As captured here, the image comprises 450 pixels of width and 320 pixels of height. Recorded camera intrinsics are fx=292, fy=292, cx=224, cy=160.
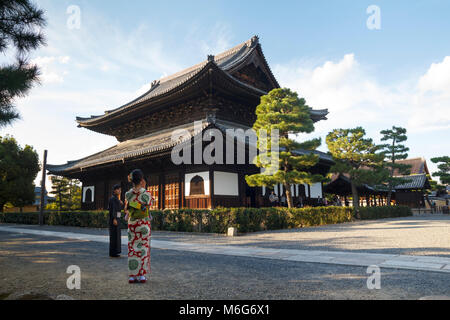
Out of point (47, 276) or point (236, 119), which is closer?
point (47, 276)

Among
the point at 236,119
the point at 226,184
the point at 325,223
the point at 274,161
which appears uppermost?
the point at 236,119

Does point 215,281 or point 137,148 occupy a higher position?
point 137,148

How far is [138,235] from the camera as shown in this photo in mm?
4047

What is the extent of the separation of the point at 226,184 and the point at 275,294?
10.6m

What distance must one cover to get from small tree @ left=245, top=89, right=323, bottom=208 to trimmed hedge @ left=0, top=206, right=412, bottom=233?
1.34 metres

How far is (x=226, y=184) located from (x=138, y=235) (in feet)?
32.9

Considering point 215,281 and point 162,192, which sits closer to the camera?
point 215,281

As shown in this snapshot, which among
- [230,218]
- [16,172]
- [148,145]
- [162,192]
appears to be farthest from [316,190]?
[16,172]

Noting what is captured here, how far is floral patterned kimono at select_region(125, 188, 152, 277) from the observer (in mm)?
3988

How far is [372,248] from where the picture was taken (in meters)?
7.02

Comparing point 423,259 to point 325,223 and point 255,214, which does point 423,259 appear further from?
point 325,223

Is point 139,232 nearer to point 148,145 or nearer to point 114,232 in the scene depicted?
point 114,232
